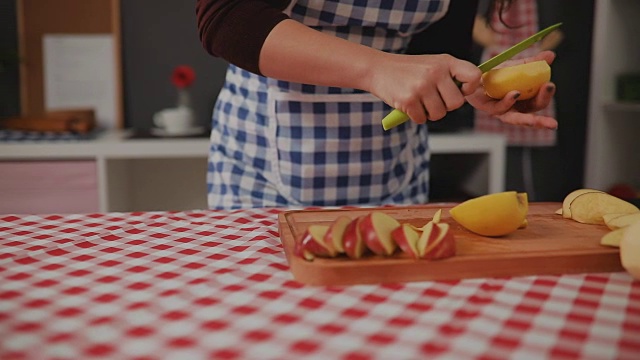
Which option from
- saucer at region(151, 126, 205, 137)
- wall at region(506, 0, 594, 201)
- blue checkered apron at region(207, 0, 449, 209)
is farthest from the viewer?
wall at region(506, 0, 594, 201)

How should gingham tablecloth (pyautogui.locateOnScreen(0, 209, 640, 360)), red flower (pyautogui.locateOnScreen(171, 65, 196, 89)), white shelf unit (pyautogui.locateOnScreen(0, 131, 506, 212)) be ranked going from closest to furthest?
gingham tablecloth (pyautogui.locateOnScreen(0, 209, 640, 360)), white shelf unit (pyautogui.locateOnScreen(0, 131, 506, 212)), red flower (pyautogui.locateOnScreen(171, 65, 196, 89))

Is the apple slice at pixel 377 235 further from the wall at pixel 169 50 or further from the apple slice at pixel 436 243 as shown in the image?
the wall at pixel 169 50

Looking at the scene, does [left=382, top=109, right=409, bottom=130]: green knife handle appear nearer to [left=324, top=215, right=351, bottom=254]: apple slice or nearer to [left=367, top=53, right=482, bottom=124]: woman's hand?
[left=367, top=53, right=482, bottom=124]: woman's hand

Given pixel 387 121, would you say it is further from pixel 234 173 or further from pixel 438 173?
pixel 438 173

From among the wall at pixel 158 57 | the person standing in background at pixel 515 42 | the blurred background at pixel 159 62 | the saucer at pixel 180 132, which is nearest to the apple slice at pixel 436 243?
the saucer at pixel 180 132

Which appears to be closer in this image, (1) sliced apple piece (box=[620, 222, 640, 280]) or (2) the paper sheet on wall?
(1) sliced apple piece (box=[620, 222, 640, 280])

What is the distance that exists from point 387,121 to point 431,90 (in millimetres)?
88

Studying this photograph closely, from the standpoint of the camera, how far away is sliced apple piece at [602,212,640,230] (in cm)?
89

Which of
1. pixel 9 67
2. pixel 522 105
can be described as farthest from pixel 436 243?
pixel 9 67

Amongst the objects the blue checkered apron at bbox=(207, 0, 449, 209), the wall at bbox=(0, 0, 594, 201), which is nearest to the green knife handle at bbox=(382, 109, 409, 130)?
the blue checkered apron at bbox=(207, 0, 449, 209)

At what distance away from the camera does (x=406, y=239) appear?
790mm

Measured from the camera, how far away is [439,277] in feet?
2.55

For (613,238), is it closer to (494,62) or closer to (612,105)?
(494,62)

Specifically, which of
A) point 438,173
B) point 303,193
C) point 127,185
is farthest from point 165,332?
point 438,173
